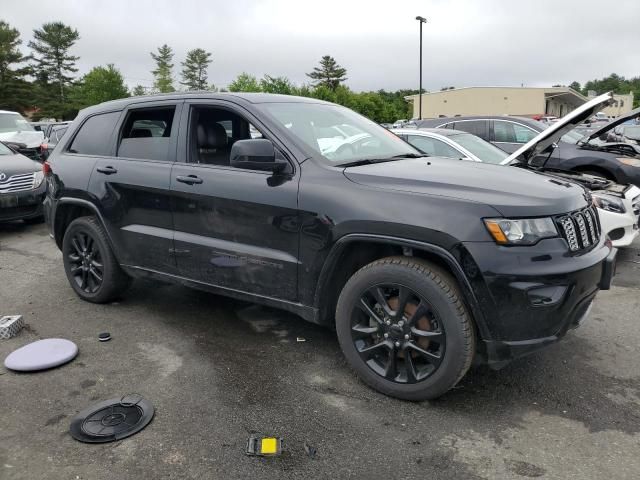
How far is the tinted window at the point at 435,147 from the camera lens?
7.16m

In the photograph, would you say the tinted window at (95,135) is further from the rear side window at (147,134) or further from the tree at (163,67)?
the tree at (163,67)

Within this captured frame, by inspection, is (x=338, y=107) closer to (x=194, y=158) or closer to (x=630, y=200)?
(x=194, y=158)

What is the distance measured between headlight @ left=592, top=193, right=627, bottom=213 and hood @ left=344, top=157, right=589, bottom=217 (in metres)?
2.80

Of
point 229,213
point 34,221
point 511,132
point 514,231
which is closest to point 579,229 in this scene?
point 514,231

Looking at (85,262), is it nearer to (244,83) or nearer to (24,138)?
(24,138)

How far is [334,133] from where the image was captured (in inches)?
154

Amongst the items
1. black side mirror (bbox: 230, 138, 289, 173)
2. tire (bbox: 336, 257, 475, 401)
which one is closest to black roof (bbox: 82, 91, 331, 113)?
black side mirror (bbox: 230, 138, 289, 173)

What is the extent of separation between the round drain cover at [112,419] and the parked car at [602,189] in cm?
373

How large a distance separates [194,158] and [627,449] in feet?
10.8

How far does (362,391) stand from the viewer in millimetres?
3309

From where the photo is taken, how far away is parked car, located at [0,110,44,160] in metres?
13.6

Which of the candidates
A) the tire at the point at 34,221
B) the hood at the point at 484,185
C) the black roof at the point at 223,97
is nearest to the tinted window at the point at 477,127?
the black roof at the point at 223,97

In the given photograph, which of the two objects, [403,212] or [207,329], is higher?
[403,212]

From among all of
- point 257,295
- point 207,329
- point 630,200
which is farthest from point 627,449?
point 630,200
